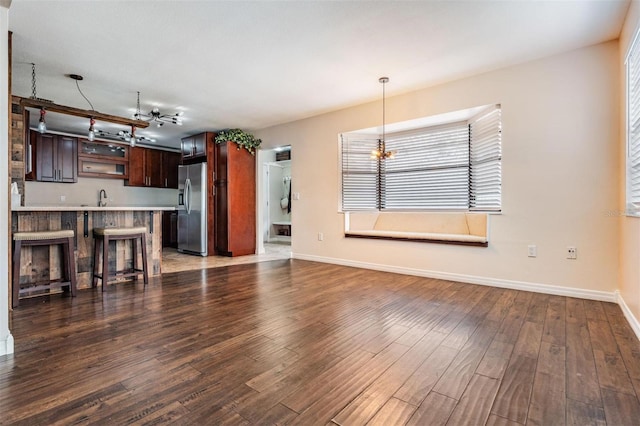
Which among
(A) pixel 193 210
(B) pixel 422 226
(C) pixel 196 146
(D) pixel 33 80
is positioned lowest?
(B) pixel 422 226

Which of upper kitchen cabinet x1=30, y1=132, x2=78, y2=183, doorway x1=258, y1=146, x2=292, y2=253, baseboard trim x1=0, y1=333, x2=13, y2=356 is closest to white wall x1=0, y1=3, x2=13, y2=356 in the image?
baseboard trim x1=0, y1=333, x2=13, y2=356

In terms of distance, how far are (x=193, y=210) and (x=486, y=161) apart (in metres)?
5.34

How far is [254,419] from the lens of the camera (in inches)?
52.4

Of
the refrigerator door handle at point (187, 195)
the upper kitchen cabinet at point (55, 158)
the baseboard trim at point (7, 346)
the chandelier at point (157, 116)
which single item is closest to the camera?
the baseboard trim at point (7, 346)

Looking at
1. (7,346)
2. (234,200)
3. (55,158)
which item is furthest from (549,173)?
(55,158)

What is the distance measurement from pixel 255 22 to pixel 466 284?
361 cm

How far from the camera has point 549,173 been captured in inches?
131

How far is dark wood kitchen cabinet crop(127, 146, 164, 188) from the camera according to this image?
7.16m

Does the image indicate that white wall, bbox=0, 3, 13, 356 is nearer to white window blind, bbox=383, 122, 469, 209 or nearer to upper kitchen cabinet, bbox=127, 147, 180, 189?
white window blind, bbox=383, 122, 469, 209

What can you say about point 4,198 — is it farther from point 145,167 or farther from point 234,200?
point 145,167

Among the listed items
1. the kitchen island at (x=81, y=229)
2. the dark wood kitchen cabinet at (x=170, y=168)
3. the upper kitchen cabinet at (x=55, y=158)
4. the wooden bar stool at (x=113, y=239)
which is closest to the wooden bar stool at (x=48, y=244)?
the kitchen island at (x=81, y=229)

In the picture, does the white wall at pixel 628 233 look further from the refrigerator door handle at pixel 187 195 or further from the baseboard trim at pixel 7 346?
the refrigerator door handle at pixel 187 195

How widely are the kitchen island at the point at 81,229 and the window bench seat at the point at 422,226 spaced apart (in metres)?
2.84

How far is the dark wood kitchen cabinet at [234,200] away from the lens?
6.04 metres
